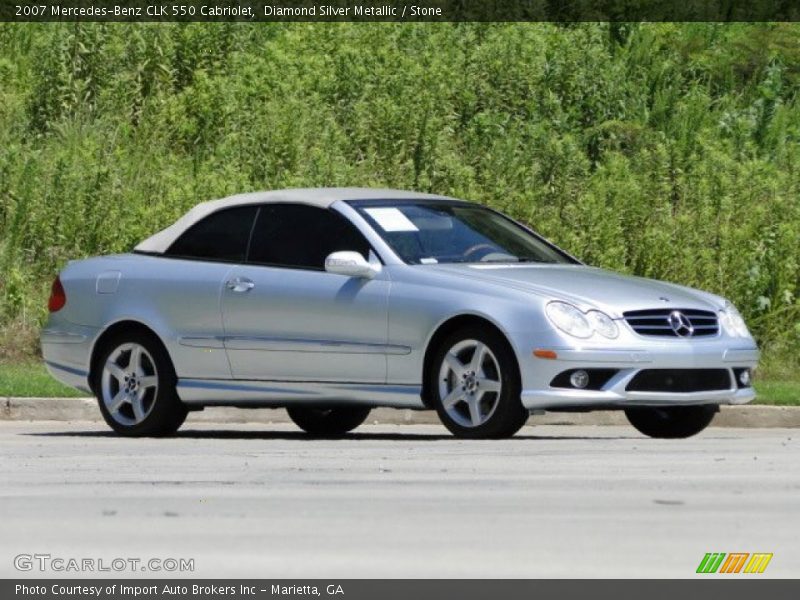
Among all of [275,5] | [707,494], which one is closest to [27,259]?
[275,5]

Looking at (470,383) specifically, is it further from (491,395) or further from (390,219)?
(390,219)

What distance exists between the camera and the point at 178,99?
88.0 ft

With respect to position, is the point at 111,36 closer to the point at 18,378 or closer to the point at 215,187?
the point at 215,187

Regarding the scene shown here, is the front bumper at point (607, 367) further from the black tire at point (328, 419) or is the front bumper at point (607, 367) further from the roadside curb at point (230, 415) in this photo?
the roadside curb at point (230, 415)

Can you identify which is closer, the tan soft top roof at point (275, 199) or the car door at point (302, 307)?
the car door at point (302, 307)

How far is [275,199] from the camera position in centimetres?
1411

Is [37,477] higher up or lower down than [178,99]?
lower down

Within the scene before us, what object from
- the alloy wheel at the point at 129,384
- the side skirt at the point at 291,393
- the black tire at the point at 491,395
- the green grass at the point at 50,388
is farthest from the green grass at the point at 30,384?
the black tire at the point at 491,395

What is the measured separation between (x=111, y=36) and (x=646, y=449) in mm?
16699

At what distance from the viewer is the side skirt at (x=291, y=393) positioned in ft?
42.8

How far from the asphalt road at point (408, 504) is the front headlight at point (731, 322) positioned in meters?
0.70

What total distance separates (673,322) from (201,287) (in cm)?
321

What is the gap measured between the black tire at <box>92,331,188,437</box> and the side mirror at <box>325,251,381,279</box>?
1.53 m
